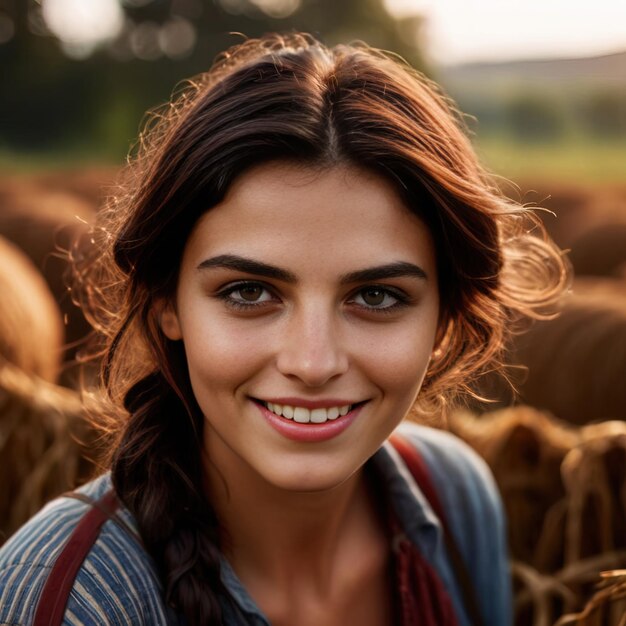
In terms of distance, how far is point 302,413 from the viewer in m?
1.57

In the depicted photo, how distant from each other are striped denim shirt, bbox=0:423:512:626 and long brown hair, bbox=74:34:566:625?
0.05m

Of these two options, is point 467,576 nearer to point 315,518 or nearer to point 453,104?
point 315,518

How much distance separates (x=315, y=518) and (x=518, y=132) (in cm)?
2702

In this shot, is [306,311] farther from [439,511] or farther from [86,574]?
[439,511]

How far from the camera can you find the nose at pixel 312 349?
1.50 metres

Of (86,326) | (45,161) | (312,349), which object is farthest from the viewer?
(45,161)

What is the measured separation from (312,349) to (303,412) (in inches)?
4.7

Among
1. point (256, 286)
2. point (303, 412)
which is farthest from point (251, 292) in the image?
point (303, 412)

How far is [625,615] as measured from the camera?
1.41 m

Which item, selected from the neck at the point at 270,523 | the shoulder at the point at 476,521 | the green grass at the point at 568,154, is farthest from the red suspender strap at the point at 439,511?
the green grass at the point at 568,154

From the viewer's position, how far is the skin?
5.02ft

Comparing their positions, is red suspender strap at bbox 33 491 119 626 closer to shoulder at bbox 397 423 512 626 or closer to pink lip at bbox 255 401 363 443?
pink lip at bbox 255 401 363 443

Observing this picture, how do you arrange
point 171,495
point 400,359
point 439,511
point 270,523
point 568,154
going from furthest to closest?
point 568,154
point 439,511
point 270,523
point 171,495
point 400,359

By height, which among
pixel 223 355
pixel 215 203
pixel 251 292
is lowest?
pixel 223 355
